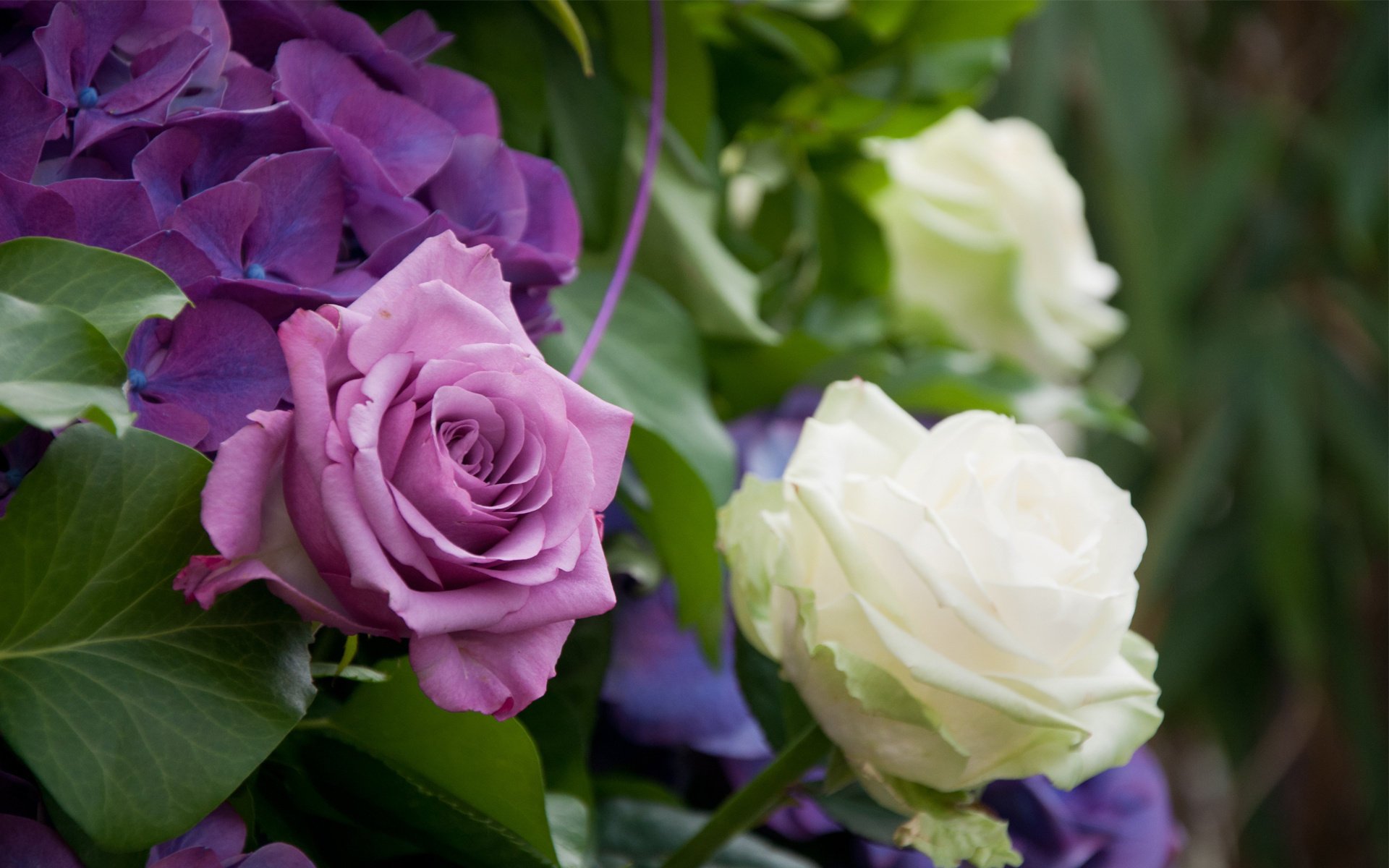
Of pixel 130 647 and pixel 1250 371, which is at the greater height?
pixel 130 647

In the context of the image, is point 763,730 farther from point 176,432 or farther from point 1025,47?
point 1025,47

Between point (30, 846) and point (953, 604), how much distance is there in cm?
12

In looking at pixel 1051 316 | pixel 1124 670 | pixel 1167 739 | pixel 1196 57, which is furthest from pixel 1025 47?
pixel 1124 670

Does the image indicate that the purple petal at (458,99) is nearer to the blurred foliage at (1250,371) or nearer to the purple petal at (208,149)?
the purple petal at (208,149)

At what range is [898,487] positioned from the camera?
0.18 m

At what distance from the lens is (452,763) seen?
161mm

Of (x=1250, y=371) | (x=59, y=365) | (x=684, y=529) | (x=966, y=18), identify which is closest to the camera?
(x=59, y=365)

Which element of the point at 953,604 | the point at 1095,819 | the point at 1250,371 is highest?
the point at 953,604

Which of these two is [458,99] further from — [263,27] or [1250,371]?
[1250,371]

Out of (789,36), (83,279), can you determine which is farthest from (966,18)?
(83,279)

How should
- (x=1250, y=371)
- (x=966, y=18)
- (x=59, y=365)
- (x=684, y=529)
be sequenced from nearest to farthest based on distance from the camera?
(x=59, y=365), (x=684, y=529), (x=966, y=18), (x=1250, y=371)

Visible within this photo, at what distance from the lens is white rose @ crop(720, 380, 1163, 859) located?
0.16 meters

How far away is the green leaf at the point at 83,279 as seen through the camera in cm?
13

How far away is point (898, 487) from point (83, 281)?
11cm
